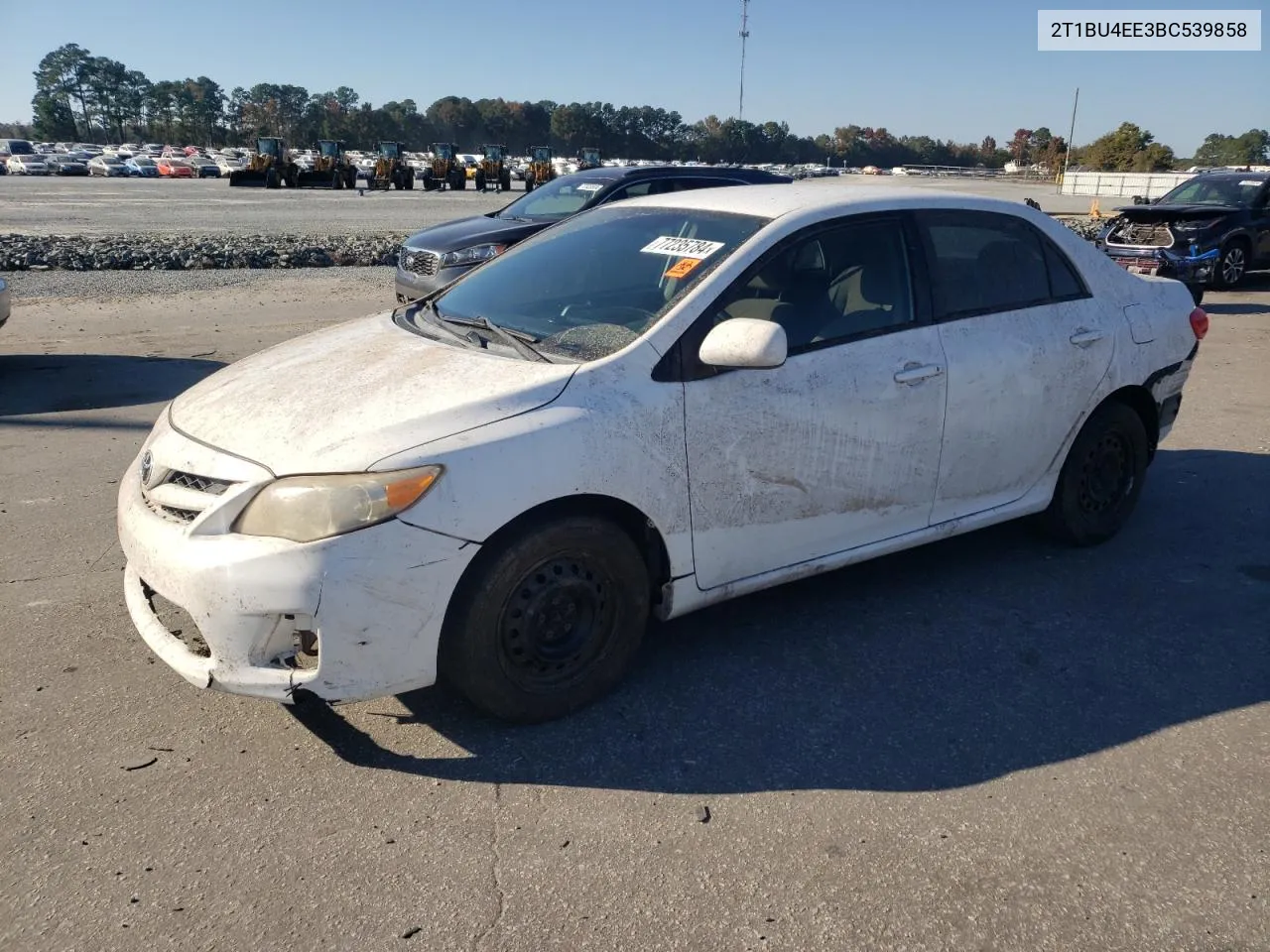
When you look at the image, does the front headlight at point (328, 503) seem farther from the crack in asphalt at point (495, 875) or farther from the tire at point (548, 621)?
the crack in asphalt at point (495, 875)

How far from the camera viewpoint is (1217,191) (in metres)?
15.4

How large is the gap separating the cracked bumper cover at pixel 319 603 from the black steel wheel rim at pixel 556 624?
253 millimetres

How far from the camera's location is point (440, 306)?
4281mm

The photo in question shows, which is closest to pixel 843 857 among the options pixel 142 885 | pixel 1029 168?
pixel 142 885

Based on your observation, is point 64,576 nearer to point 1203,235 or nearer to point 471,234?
point 471,234

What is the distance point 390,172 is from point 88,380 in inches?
1578

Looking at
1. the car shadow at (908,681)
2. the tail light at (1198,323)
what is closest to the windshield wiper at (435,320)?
the car shadow at (908,681)

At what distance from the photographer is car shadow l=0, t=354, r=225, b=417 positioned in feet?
25.0

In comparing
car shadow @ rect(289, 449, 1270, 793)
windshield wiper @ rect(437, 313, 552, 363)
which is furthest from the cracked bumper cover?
windshield wiper @ rect(437, 313, 552, 363)

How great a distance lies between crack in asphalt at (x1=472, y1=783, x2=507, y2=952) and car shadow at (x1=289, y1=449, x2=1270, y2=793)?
0.39ft

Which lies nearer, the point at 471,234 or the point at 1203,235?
the point at 471,234

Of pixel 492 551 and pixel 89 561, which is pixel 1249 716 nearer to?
pixel 492 551

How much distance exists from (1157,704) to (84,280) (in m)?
14.4

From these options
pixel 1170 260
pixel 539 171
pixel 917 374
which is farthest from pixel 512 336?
pixel 539 171
